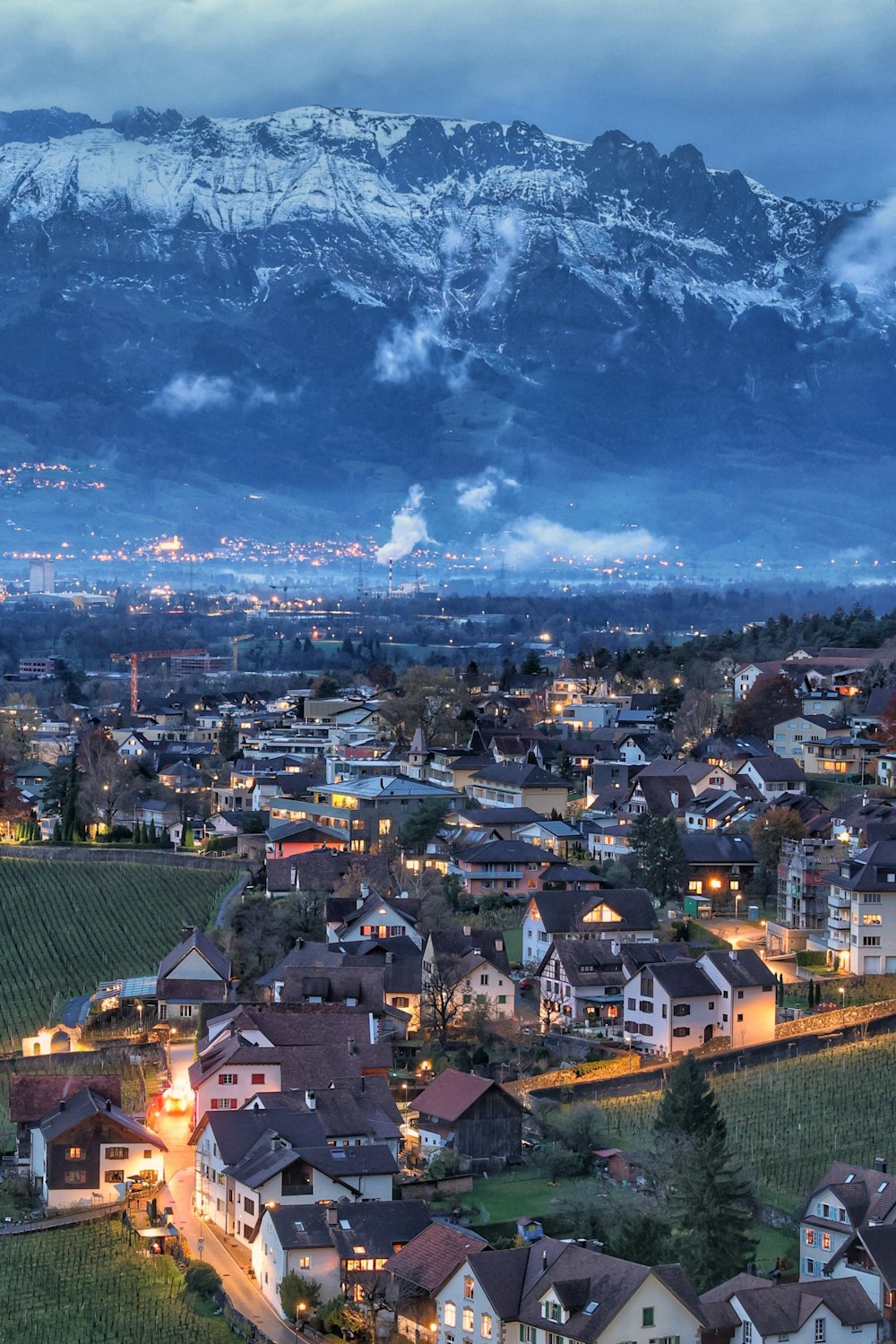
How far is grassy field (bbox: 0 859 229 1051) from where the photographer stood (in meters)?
39.7

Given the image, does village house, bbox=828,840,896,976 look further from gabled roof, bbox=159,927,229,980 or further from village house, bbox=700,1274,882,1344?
village house, bbox=700,1274,882,1344

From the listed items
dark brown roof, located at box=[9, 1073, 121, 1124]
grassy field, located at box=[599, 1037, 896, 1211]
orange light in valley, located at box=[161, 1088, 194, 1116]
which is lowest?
orange light in valley, located at box=[161, 1088, 194, 1116]

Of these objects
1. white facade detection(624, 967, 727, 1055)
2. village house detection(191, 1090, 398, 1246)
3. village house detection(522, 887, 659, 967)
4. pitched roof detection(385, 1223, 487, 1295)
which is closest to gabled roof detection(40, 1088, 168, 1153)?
village house detection(191, 1090, 398, 1246)

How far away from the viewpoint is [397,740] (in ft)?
205

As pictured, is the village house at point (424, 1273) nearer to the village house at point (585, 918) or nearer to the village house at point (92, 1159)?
the village house at point (92, 1159)

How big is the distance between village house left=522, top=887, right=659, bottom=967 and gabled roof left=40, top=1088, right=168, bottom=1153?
10.9 metres

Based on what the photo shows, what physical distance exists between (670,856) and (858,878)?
561 centimetres

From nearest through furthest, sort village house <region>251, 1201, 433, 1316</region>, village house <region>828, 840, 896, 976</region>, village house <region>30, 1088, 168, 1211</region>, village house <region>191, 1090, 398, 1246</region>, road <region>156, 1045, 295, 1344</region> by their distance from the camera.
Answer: road <region>156, 1045, 295, 1344</region> < village house <region>251, 1201, 433, 1316</region> < village house <region>191, 1090, 398, 1246</region> < village house <region>30, 1088, 168, 1211</region> < village house <region>828, 840, 896, 976</region>

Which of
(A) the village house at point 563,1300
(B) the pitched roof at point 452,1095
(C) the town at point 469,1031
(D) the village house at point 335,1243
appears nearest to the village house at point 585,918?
(C) the town at point 469,1031

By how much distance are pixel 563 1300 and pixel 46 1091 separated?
34.7 feet

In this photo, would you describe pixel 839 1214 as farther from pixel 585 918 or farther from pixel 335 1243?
pixel 585 918

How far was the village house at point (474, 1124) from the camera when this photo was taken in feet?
89.8

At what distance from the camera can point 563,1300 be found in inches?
811

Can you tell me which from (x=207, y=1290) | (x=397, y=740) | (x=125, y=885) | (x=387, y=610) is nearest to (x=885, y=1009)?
(x=207, y=1290)
